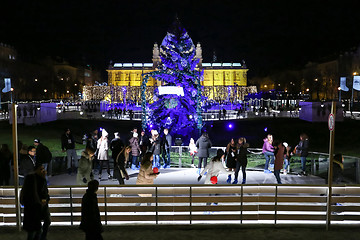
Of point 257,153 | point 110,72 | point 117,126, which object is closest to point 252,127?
point 117,126

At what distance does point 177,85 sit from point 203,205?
11.7 m

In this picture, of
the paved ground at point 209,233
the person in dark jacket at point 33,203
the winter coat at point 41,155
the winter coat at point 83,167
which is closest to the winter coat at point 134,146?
the winter coat at point 41,155

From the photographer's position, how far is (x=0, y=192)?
25.6ft

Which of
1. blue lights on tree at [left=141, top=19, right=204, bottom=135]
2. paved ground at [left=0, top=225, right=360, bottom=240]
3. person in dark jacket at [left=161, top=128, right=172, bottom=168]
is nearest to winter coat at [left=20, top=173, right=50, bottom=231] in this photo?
paved ground at [left=0, top=225, right=360, bottom=240]

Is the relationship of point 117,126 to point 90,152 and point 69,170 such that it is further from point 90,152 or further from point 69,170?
point 90,152

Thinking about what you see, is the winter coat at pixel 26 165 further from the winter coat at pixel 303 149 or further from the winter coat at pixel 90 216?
the winter coat at pixel 303 149

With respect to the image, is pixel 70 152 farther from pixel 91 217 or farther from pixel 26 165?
pixel 91 217

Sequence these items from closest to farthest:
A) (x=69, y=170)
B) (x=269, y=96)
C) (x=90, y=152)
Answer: (x=90, y=152), (x=69, y=170), (x=269, y=96)

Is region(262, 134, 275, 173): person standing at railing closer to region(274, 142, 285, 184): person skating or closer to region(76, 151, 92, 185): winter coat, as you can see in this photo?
region(274, 142, 285, 184): person skating

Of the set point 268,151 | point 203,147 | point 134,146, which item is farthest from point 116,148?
point 268,151

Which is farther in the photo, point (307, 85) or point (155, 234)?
point (307, 85)

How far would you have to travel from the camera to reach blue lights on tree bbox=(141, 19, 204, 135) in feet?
61.3

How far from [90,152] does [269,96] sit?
177ft

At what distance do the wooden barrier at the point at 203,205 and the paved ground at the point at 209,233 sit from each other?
0.54ft
